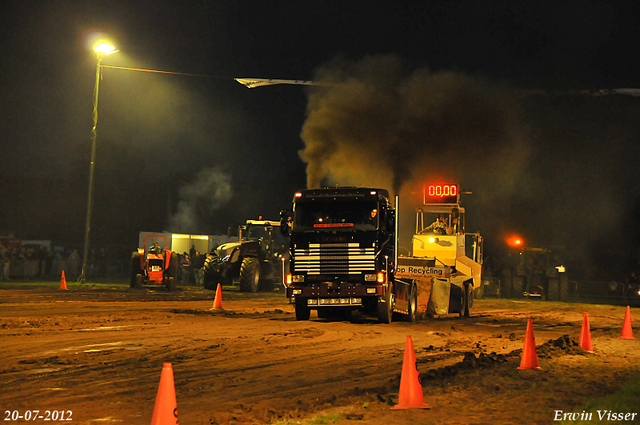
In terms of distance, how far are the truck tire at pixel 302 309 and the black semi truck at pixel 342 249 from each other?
0.99 feet

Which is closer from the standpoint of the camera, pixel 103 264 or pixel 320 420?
pixel 320 420

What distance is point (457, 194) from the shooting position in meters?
22.7

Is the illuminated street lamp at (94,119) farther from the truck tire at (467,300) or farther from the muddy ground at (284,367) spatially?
the truck tire at (467,300)

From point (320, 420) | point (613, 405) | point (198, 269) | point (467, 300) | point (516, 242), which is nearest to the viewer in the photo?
point (320, 420)

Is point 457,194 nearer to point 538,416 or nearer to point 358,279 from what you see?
point 358,279

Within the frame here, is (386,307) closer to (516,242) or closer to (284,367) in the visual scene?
(284,367)

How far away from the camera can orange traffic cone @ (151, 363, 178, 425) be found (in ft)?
16.9

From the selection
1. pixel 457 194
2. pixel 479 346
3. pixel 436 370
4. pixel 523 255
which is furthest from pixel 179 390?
pixel 523 255

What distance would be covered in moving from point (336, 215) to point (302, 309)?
8.58 ft

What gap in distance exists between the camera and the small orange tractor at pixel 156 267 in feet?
88.0

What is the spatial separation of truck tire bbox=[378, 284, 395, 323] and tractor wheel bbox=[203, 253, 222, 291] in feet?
42.9

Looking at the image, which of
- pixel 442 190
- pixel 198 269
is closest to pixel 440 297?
pixel 442 190

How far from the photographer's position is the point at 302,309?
1684 centimetres

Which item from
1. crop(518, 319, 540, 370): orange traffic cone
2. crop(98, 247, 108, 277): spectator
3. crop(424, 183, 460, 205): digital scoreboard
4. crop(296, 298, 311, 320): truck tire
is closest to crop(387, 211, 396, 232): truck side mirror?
crop(296, 298, 311, 320): truck tire
